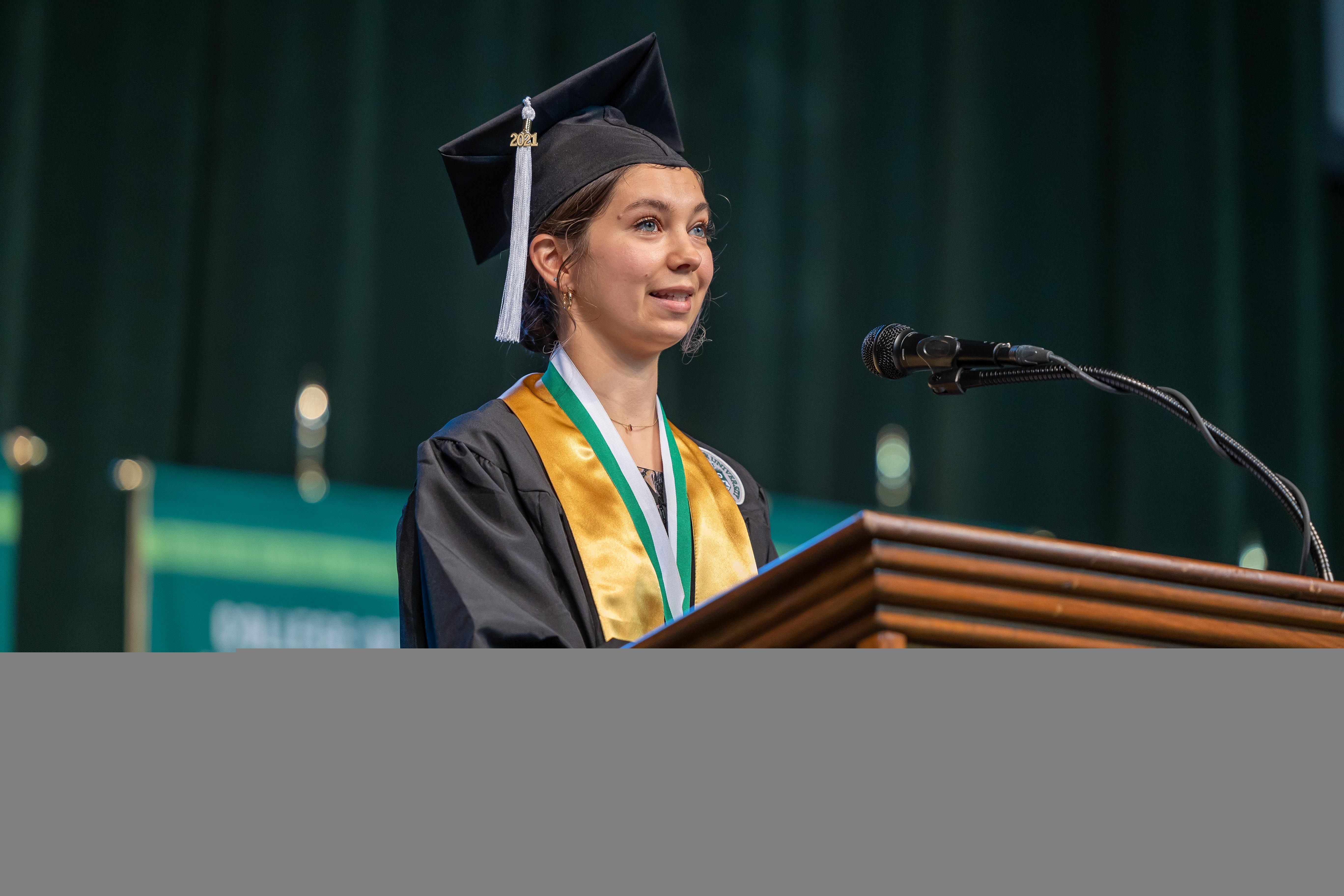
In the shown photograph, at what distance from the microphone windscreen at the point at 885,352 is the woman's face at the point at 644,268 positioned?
37 centimetres

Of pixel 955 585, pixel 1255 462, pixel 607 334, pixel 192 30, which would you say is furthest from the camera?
pixel 192 30

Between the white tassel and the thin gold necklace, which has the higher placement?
the white tassel

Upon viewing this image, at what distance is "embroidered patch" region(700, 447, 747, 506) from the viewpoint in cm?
189

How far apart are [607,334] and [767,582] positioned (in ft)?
3.06

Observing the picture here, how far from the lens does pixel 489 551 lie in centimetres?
149

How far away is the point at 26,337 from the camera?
335 centimetres

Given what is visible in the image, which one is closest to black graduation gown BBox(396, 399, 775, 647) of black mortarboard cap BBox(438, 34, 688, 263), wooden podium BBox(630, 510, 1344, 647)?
black mortarboard cap BBox(438, 34, 688, 263)

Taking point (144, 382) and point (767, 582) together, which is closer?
point (767, 582)

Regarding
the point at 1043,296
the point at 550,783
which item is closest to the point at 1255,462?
the point at 550,783

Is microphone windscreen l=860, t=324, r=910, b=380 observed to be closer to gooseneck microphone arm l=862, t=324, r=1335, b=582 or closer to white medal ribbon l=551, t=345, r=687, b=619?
gooseneck microphone arm l=862, t=324, r=1335, b=582

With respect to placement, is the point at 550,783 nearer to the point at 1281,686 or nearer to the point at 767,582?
the point at 767,582

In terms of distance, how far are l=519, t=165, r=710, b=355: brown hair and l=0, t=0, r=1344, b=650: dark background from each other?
162cm

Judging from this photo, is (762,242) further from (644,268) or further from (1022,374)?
(1022,374)

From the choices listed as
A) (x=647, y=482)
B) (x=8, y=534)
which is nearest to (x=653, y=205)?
(x=647, y=482)
